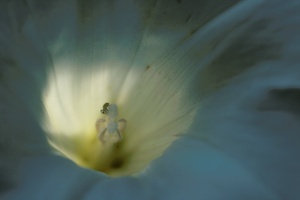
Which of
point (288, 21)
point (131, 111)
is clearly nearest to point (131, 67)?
point (131, 111)

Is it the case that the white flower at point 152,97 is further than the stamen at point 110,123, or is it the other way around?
the stamen at point 110,123

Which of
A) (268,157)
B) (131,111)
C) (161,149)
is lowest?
(268,157)

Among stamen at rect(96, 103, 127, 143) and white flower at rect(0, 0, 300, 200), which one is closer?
white flower at rect(0, 0, 300, 200)

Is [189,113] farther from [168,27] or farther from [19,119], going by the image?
[19,119]

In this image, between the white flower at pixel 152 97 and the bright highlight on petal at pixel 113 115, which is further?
the bright highlight on petal at pixel 113 115
